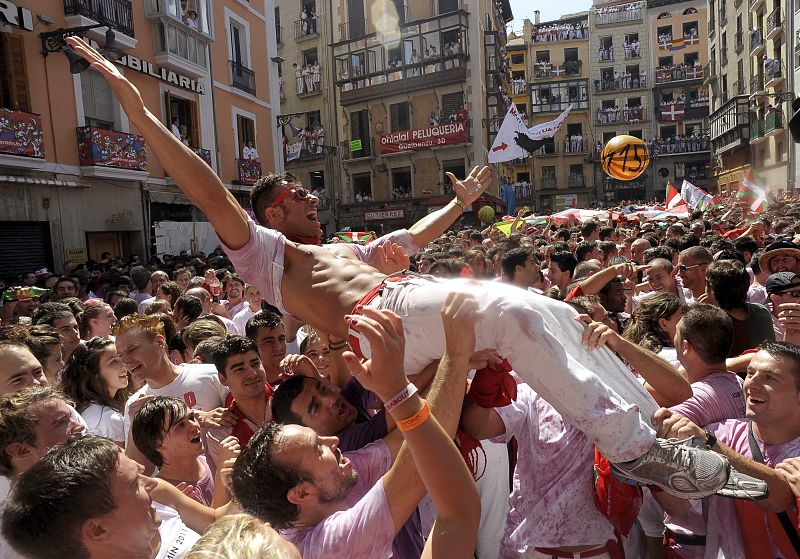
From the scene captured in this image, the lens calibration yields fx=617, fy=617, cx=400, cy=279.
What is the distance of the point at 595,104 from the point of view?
47969mm

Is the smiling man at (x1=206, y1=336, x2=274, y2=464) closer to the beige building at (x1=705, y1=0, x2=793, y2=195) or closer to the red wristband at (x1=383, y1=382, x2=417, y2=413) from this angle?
the red wristband at (x1=383, y1=382, x2=417, y2=413)

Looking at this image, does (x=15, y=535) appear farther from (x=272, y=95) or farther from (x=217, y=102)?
(x=272, y=95)

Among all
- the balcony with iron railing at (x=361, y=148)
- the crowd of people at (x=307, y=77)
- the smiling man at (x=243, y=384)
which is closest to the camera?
the smiling man at (x=243, y=384)

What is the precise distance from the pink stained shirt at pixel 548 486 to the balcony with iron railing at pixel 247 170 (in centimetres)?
2027

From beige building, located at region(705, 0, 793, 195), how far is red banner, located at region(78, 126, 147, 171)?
21.6 metres

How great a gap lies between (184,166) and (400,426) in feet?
5.64

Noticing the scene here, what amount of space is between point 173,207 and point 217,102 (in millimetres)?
4219

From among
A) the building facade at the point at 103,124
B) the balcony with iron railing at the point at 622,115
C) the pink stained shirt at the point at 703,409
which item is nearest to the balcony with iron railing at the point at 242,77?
the building facade at the point at 103,124

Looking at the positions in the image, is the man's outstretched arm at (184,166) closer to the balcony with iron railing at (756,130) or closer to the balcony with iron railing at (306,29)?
the balcony with iron railing at (756,130)

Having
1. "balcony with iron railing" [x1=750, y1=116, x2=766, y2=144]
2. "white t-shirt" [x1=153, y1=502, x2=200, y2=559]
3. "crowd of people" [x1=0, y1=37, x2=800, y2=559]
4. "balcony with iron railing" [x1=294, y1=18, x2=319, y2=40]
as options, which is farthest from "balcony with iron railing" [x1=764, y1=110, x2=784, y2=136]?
"white t-shirt" [x1=153, y1=502, x2=200, y2=559]

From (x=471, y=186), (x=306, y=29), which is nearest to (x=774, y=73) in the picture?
(x=306, y=29)

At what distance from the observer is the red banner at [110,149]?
50.4 ft

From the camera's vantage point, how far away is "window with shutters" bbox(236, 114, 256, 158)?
22.6 m

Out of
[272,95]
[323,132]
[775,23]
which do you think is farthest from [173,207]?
[775,23]
